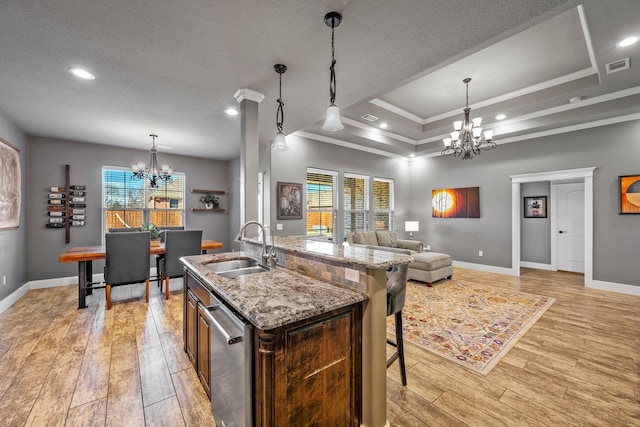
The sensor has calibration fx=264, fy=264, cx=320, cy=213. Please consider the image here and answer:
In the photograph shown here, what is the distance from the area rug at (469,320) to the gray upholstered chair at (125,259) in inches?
140

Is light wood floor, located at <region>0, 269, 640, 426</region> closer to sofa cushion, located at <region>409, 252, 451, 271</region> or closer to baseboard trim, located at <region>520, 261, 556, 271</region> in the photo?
sofa cushion, located at <region>409, 252, 451, 271</region>

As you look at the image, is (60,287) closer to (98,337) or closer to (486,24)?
(98,337)

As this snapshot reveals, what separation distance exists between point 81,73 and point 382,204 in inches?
236

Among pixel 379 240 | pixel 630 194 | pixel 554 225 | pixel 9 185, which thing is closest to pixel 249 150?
pixel 9 185

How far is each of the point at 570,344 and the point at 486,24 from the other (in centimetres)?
307

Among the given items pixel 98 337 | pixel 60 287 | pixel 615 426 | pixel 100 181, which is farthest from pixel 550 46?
pixel 60 287

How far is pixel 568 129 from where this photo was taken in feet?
16.2

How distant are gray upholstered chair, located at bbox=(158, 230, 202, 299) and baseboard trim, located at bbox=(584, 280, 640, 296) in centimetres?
680

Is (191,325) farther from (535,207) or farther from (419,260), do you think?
(535,207)

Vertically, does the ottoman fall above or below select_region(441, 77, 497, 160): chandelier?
below

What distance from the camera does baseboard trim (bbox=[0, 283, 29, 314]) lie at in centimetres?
359

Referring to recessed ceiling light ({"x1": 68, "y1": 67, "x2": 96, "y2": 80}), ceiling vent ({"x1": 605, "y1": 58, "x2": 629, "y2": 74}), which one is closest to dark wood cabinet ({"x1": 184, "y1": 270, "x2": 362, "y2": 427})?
recessed ceiling light ({"x1": 68, "y1": 67, "x2": 96, "y2": 80})

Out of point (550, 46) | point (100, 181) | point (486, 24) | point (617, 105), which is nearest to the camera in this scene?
point (486, 24)

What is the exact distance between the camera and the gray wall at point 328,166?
4977mm
